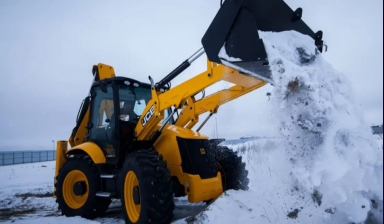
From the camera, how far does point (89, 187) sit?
4781 mm

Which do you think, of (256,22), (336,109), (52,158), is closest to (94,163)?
(256,22)

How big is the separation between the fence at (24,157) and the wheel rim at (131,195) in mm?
22763

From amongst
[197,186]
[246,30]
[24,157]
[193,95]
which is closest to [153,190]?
[197,186]

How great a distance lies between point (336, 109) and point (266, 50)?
100 cm

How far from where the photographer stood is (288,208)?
338cm

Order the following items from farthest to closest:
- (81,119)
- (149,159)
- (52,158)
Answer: (52,158), (81,119), (149,159)

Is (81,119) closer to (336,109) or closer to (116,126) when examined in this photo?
(116,126)

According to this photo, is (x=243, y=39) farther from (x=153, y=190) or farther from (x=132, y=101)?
(x=132, y=101)

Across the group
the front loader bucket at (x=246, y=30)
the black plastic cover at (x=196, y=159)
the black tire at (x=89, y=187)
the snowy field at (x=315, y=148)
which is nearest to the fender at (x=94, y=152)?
the black tire at (x=89, y=187)

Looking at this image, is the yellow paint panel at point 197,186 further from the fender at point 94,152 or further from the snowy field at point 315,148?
the fender at point 94,152

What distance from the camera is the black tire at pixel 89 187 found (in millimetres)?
4707

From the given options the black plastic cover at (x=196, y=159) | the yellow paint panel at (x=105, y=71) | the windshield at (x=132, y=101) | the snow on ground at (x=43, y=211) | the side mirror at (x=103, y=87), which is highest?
the yellow paint panel at (x=105, y=71)

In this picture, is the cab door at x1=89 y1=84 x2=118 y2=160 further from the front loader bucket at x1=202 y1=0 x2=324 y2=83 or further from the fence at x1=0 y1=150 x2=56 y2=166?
the fence at x1=0 y1=150 x2=56 y2=166

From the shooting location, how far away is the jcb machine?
3338mm
